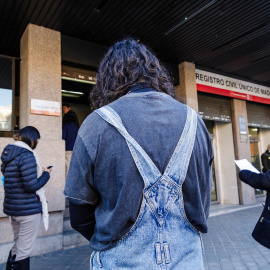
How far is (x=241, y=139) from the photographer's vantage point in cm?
937

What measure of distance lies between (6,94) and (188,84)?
519 cm

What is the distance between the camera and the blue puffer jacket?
3.09 m

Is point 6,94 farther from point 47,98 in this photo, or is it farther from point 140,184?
point 140,184

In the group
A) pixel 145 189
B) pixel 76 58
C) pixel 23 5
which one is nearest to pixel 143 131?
pixel 145 189

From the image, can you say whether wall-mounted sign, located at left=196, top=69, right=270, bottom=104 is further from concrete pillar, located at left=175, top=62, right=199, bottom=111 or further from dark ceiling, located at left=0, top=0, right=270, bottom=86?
dark ceiling, located at left=0, top=0, right=270, bottom=86

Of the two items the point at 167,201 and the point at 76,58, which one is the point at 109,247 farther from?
the point at 76,58

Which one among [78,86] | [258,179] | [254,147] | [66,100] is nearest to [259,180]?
[258,179]

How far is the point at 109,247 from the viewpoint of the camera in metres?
1.04

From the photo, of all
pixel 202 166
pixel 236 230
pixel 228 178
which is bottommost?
pixel 236 230

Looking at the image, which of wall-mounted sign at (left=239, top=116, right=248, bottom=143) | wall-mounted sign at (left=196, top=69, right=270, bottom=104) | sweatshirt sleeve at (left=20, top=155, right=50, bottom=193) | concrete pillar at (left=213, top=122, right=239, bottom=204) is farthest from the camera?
wall-mounted sign at (left=239, top=116, right=248, bottom=143)

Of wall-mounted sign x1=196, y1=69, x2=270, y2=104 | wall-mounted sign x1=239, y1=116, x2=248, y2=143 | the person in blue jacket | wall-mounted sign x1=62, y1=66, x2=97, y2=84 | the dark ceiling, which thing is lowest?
the person in blue jacket

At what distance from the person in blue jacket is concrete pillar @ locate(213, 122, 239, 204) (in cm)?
779

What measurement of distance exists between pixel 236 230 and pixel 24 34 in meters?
6.72

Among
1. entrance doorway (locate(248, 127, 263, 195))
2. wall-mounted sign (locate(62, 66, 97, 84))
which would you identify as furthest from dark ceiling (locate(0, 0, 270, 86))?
entrance doorway (locate(248, 127, 263, 195))
